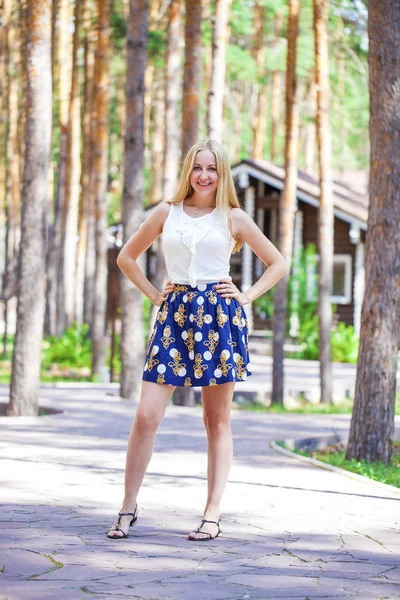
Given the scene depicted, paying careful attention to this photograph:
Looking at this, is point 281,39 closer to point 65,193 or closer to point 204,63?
point 204,63

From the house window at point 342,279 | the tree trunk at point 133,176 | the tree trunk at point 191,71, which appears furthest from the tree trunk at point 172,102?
the house window at point 342,279

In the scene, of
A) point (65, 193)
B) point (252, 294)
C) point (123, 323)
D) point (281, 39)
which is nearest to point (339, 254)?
point (281, 39)

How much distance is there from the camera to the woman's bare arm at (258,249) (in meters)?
5.84

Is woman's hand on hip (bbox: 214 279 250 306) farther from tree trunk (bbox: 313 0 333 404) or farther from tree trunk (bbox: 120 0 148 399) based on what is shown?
tree trunk (bbox: 313 0 333 404)

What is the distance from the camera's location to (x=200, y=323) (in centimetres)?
568

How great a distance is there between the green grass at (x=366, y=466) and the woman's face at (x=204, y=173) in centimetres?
308

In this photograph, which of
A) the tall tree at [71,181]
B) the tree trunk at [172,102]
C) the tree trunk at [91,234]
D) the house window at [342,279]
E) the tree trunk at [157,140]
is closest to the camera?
the tree trunk at [172,102]

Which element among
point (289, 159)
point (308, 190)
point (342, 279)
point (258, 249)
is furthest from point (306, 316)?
point (258, 249)

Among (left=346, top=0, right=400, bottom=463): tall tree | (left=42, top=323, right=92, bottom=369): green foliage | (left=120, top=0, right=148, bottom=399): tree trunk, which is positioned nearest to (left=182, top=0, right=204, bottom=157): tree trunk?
(left=120, top=0, right=148, bottom=399): tree trunk

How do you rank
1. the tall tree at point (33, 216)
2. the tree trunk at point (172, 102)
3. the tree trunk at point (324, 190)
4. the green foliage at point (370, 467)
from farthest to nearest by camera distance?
the tree trunk at point (172, 102), the tree trunk at point (324, 190), the tall tree at point (33, 216), the green foliage at point (370, 467)

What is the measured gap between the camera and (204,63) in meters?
36.2

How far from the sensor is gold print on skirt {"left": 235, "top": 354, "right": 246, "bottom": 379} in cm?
574

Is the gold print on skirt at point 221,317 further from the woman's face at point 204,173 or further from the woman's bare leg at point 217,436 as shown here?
the woman's face at point 204,173

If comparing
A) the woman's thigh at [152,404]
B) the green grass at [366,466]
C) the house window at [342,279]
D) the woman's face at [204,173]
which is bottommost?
the green grass at [366,466]
